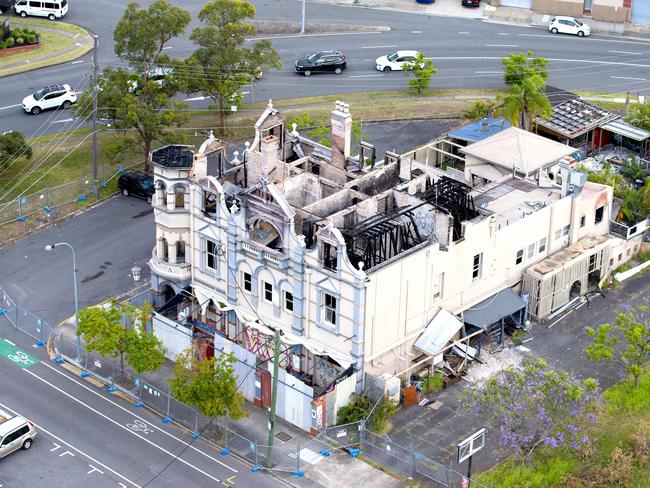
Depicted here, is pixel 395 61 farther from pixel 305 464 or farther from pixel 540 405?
pixel 305 464

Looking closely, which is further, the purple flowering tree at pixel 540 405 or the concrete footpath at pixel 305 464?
the concrete footpath at pixel 305 464

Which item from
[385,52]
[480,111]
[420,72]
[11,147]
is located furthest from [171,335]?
[385,52]

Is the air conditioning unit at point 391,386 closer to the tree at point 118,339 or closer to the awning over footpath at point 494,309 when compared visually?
the awning over footpath at point 494,309

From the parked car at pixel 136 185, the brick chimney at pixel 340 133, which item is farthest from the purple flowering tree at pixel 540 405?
the parked car at pixel 136 185

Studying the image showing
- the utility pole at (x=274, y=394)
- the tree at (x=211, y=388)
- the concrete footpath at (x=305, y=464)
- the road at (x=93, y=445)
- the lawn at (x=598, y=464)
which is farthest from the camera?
the tree at (x=211, y=388)

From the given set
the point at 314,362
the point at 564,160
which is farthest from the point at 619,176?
the point at 314,362

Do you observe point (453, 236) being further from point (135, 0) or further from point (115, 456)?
point (135, 0)
